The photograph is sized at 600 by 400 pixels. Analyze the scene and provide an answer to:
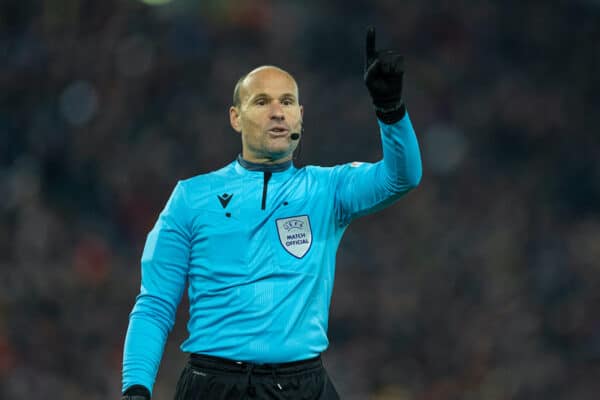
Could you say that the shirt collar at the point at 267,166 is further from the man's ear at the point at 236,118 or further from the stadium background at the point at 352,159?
the stadium background at the point at 352,159

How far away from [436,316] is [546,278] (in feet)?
3.56

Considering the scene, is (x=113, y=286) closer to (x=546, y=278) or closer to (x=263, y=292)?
(x=546, y=278)

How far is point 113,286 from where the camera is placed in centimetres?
797

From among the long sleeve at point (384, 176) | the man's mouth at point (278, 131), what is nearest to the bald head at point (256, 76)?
the man's mouth at point (278, 131)

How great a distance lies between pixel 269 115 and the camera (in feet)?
10.8

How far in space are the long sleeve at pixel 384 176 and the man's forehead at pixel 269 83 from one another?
33 cm

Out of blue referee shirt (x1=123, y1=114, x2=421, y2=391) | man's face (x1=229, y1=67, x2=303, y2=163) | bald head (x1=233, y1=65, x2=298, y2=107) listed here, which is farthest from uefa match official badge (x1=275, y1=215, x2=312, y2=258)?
bald head (x1=233, y1=65, x2=298, y2=107)

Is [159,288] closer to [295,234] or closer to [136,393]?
[136,393]

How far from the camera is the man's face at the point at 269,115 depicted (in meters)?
3.29

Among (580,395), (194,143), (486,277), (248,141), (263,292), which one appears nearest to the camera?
(263,292)

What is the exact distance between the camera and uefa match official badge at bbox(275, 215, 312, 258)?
3.17 m

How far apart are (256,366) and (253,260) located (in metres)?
0.34

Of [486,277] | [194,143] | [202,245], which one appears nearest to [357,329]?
[486,277]

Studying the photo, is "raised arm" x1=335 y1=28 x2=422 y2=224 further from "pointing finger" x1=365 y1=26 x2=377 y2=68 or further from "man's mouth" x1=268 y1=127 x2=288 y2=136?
"man's mouth" x1=268 y1=127 x2=288 y2=136
